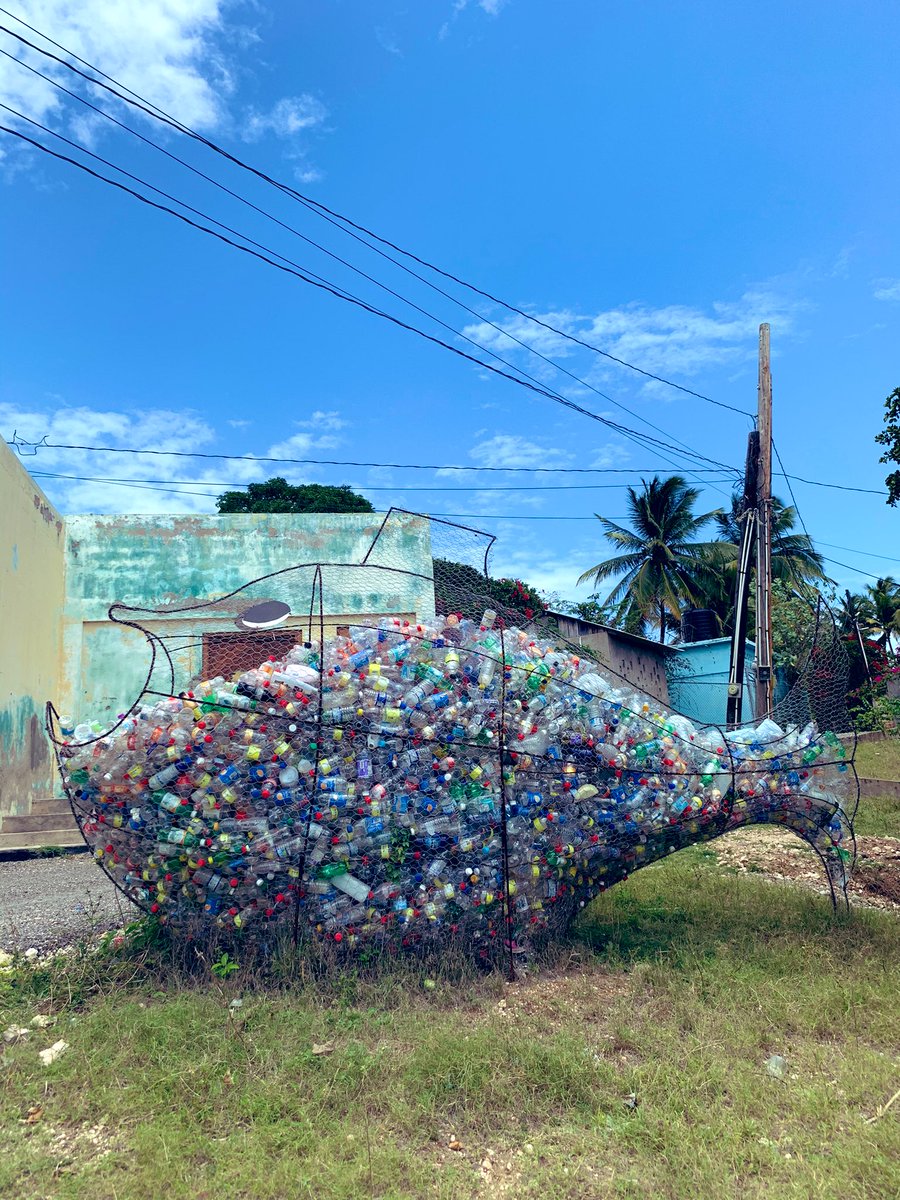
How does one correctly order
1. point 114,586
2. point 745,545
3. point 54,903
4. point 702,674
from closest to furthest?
point 54,903, point 745,545, point 114,586, point 702,674

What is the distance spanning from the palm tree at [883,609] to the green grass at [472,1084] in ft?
80.5

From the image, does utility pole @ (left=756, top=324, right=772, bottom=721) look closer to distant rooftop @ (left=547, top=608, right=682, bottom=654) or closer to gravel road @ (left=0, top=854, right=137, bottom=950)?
distant rooftop @ (left=547, top=608, right=682, bottom=654)

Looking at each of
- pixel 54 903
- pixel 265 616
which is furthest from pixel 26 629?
pixel 265 616

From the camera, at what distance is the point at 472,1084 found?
3309 mm

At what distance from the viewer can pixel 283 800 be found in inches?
161

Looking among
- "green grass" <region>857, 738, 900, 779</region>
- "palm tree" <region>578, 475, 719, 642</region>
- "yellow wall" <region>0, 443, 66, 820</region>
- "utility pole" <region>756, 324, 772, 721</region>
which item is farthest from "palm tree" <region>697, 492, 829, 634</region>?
"yellow wall" <region>0, 443, 66, 820</region>

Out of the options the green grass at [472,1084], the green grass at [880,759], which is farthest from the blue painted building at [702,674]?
the green grass at [472,1084]

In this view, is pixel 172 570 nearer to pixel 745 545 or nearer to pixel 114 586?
pixel 114 586

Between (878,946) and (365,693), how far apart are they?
133 inches

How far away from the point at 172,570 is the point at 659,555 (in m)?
16.6

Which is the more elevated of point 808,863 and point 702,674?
point 702,674

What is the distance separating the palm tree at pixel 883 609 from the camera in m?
26.6

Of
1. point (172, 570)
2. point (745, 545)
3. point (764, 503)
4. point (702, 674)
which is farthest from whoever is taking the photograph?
point (702, 674)

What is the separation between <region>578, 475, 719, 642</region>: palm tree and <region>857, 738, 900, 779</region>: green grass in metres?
9.96
